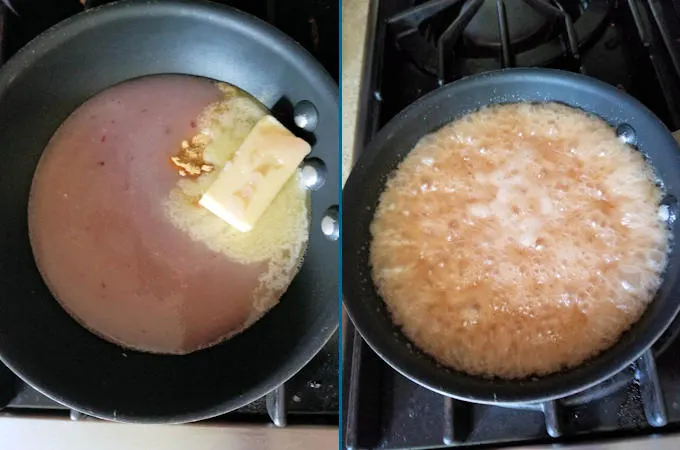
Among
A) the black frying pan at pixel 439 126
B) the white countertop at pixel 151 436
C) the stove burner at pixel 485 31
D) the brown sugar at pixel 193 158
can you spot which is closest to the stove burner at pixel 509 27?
the stove burner at pixel 485 31

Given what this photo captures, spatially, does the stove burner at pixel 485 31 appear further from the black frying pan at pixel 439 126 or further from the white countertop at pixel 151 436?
the white countertop at pixel 151 436

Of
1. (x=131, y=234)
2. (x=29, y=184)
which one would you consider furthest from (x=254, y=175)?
(x=29, y=184)

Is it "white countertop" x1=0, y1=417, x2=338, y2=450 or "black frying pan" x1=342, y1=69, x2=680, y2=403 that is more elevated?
"black frying pan" x1=342, y1=69, x2=680, y2=403

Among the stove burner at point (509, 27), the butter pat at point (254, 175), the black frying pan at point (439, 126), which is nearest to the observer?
the black frying pan at point (439, 126)

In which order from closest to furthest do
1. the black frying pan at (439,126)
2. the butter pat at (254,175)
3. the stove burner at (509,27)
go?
1. the black frying pan at (439,126)
2. the butter pat at (254,175)
3. the stove burner at (509,27)

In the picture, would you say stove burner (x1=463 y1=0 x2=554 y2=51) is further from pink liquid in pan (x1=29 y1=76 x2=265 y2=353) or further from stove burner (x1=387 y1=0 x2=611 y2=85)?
pink liquid in pan (x1=29 y1=76 x2=265 y2=353)

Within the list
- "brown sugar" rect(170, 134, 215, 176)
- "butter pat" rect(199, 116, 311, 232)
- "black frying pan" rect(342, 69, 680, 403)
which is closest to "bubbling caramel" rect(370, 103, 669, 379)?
"black frying pan" rect(342, 69, 680, 403)
